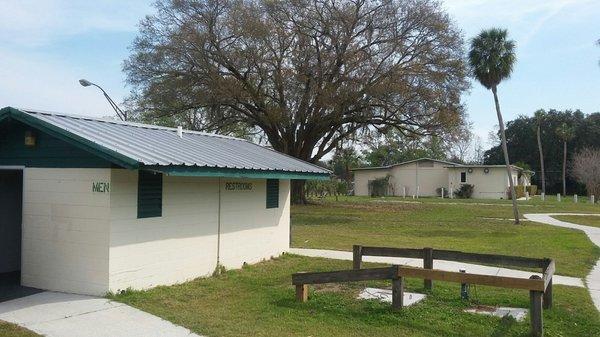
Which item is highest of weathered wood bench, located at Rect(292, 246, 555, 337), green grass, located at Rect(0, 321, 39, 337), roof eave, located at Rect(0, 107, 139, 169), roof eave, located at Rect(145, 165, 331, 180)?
roof eave, located at Rect(0, 107, 139, 169)

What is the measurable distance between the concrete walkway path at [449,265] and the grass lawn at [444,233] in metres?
0.84

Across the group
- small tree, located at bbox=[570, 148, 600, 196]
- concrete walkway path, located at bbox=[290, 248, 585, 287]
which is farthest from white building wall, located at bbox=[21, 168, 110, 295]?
small tree, located at bbox=[570, 148, 600, 196]

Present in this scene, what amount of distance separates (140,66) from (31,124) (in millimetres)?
22427

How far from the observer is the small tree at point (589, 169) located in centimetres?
5262

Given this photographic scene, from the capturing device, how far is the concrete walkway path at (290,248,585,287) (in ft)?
37.3

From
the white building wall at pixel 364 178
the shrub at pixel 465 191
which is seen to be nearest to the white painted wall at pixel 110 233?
the shrub at pixel 465 191

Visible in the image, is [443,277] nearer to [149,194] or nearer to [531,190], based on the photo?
[149,194]

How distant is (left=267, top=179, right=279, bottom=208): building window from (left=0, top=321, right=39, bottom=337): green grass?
22.3 ft

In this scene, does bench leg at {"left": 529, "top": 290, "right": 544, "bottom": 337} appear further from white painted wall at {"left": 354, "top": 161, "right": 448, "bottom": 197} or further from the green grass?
white painted wall at {"left": 354, "top": 161, "right": 448, "bottom": 197}

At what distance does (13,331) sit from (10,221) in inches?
191

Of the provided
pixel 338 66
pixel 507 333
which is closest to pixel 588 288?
pixel 507 333

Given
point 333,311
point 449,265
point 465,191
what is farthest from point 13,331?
point 465,191

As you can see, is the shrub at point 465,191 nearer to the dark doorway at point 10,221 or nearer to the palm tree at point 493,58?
the palm tree at point 493,58

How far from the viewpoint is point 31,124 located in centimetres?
881
